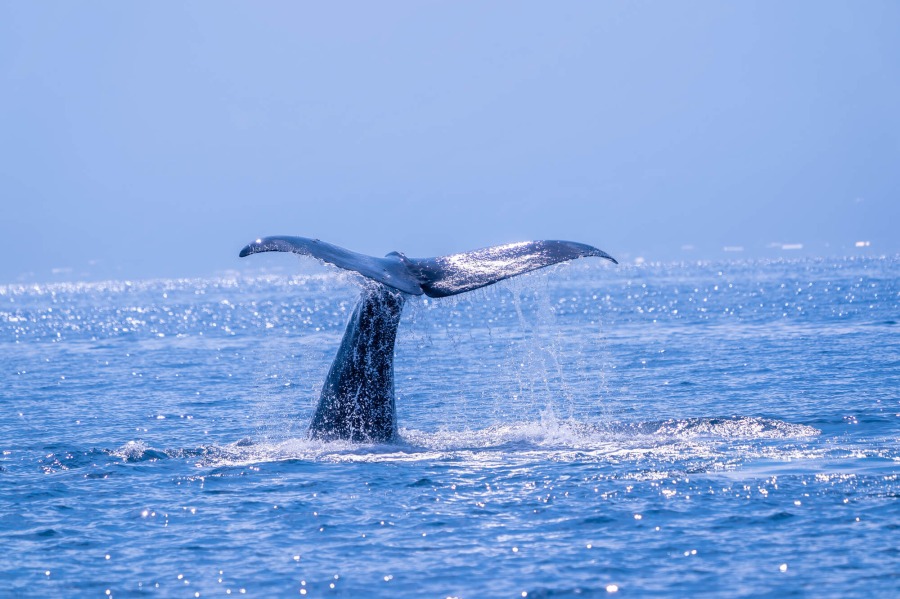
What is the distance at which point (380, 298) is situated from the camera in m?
13.1

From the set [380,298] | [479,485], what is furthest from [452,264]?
[479,485]

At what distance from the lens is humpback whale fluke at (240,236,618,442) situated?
11.6m

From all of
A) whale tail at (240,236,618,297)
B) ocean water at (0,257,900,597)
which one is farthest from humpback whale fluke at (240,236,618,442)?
ocean water at (0,257,900,597)

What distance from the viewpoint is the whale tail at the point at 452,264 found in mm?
11484

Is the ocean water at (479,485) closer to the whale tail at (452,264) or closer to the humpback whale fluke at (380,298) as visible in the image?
the humpback whale fluke at (380,298)

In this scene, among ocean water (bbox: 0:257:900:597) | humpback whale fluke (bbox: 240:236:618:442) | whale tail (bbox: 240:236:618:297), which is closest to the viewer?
ocean water (bbox: 0:257:900:597)

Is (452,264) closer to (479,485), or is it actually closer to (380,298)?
(380,298)

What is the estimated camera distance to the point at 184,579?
9.33 m

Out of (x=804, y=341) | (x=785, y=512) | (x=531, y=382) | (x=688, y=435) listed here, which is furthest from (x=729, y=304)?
(x=785, y=512)

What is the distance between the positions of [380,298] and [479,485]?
2321 millimetres

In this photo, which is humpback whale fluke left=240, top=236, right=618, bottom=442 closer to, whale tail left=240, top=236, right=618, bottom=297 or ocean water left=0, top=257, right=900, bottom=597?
whale tail left=240, top=236, right=618, bottom=297

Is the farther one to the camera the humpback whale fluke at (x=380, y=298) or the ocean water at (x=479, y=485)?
the humpback whale fluke at (x=380, y=298)

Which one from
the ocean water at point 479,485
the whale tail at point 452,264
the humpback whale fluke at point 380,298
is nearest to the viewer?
the ocean water at point 479,485

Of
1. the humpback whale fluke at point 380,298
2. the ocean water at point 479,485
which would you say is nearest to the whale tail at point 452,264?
the humpback whale fluke at point 380,298
